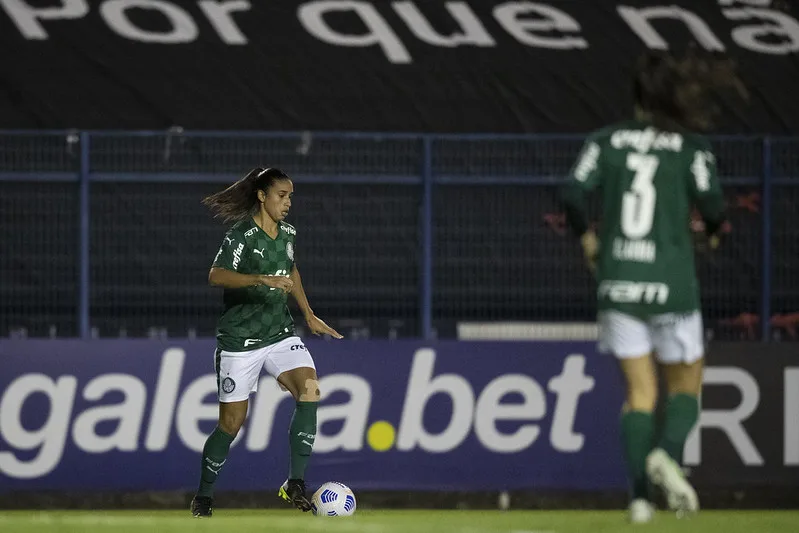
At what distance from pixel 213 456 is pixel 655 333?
4062 millimetres

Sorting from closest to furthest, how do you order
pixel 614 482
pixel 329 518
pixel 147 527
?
pixel 147 527
pixel 329 518
pixel 614 482

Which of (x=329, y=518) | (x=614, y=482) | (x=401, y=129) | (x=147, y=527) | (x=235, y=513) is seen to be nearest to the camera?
(x=147, y=527)

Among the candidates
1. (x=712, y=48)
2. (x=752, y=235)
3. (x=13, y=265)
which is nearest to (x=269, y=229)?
(x=13, y=265)

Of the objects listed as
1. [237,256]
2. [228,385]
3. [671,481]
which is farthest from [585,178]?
[228,385]

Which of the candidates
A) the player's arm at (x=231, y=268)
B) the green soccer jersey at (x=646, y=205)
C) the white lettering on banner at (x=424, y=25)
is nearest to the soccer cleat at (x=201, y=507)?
the player's arm at (x=231, y=268)

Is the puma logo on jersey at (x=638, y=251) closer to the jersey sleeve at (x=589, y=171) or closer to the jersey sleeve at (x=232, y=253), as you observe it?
the jersey sleeve at (x=589, y=171)

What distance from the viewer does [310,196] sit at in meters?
14.0

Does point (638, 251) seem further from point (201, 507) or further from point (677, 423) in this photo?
point (201, 507)

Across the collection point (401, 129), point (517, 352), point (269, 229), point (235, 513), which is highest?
point (401, 129)

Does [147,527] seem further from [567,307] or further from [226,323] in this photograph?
[567,307]

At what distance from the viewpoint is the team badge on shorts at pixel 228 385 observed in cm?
1071

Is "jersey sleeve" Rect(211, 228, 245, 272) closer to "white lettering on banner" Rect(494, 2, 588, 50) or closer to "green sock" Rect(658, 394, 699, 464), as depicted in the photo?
"green sock" Rect(658, 394, 699, 464)

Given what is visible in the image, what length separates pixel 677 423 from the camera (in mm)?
7590

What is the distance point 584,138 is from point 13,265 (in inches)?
176
